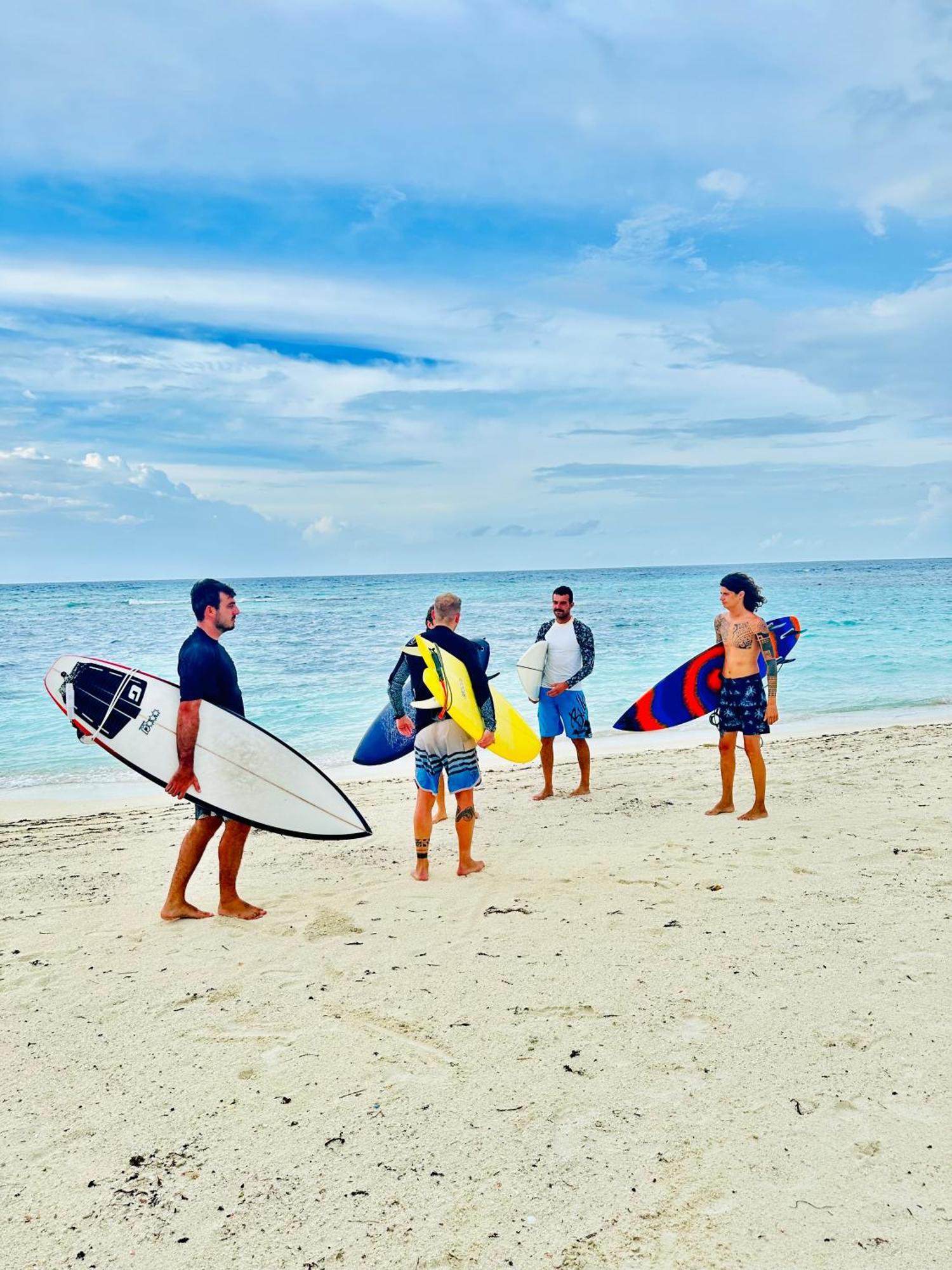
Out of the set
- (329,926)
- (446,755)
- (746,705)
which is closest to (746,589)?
(746,705)

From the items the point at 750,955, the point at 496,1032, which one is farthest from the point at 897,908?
Answer: the point at 496,1032

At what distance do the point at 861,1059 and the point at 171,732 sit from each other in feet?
12.6

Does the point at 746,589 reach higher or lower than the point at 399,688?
higher

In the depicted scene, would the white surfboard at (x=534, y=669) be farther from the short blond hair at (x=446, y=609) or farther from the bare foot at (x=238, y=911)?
the bare foot at (x=238, y=911)

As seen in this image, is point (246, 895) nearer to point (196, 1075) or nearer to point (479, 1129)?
point (196, 1075)

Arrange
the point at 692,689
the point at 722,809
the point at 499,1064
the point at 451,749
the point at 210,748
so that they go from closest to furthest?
the point at 499,1064, the point at 210,748, the point at 451,749, the point at 722,809, the point at 692,689

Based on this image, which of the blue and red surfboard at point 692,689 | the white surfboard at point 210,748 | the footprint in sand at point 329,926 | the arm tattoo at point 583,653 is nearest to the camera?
the footprint in sand at point 329,926

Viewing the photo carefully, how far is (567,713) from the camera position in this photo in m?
6.98

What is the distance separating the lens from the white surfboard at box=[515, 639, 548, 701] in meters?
7.10

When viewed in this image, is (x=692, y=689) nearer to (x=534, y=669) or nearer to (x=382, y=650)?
(x=534, y=669)

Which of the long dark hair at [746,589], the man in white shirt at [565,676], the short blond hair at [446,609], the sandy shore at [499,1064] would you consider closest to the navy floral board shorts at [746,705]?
the long dark hair at [746,589]

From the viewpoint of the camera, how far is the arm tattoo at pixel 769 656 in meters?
6.09

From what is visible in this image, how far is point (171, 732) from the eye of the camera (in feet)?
16.5

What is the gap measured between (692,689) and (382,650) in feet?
49.2
